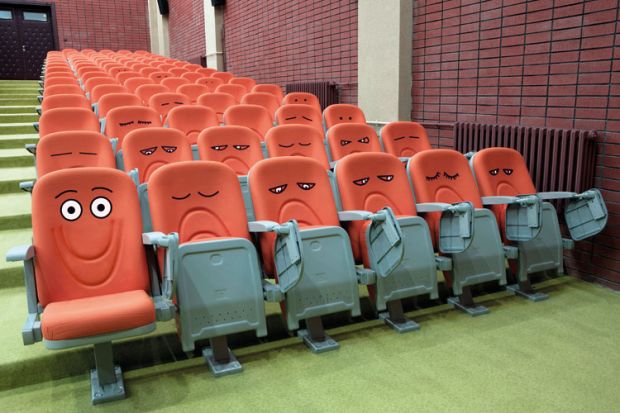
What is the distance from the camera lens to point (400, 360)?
4.12 ft

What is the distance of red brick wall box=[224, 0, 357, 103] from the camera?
363 cm

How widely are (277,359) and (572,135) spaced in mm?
1340

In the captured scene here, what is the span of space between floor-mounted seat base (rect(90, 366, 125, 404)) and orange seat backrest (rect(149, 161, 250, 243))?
1.16 feet

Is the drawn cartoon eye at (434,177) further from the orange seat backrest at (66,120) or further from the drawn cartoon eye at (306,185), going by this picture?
the orange seat backrest at (66,120)

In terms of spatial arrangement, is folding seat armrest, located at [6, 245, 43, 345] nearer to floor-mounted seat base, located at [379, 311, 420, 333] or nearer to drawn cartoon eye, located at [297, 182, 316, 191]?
drawn cartoon eye, located at [297, 182, 316, 191]

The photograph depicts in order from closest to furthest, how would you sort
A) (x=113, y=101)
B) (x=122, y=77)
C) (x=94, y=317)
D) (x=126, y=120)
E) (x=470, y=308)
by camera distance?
(x=94, y=317) → (x=470, y=308) → (x=126, y=120) → (x=113, y=101) → (x=122, y=77)

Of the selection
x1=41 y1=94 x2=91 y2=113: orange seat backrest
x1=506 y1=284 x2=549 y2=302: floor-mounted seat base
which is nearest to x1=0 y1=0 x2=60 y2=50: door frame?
x1=41 y1=94 x2=91 y2=113: orange seat backrest

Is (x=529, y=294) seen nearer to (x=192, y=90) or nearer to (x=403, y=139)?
(x=403, y=139)

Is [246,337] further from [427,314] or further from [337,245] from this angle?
[427,314]

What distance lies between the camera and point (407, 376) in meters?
1.18

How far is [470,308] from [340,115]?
1450 mm

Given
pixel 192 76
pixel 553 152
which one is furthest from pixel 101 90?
pixel 553 152

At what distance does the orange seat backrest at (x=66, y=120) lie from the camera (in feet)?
6.90

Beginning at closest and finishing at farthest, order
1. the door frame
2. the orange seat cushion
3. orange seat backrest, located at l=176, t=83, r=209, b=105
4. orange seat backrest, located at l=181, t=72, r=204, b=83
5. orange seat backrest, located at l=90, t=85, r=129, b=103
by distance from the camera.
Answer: the orange seat cushion → orange seat backrest, located at l=90, t=85, r=129, b=103 → orange seat backrest, located at l=176, t=83, r=209, b=105 → orange seat backrest, located at l=181, t=72, r=204, b=83 → the door frame
